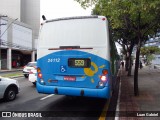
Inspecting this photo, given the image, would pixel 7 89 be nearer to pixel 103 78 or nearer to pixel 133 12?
pixel 103 78

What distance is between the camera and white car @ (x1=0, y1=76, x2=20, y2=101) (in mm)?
9219

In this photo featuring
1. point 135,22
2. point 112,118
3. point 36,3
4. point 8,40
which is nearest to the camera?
point 112,118

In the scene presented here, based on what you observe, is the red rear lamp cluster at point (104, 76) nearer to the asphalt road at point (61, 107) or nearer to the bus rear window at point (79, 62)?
the bus rear window at point (79, 62)

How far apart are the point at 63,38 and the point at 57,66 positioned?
994 mm

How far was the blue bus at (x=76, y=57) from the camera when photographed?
729cm

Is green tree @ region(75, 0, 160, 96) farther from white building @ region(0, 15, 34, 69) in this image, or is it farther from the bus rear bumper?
white building @ region(0, 15, 34, 69)

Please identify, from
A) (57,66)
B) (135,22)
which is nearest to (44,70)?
(57,66)

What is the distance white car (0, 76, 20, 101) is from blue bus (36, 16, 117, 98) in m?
2.08

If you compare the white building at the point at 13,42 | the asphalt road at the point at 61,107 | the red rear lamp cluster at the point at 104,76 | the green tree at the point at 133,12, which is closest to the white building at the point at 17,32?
the white building at the point at 13,42

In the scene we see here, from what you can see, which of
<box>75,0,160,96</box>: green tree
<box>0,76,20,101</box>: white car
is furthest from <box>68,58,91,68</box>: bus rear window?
<box>75,0,160,96</box>: green tree

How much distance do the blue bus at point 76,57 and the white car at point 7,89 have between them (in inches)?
81.8

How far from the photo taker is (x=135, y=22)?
40.7 ft

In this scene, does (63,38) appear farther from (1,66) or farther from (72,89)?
(1,66)

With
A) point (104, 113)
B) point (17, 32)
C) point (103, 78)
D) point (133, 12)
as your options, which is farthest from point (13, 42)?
point (103, 78)
